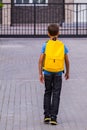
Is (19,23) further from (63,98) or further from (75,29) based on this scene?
(63,98)

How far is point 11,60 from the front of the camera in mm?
16672

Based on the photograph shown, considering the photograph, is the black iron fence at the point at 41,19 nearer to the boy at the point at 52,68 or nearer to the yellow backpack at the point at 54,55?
the boy at the point at 52,68

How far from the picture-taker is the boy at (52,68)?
8297 mm

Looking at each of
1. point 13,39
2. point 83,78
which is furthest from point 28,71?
point 13,39

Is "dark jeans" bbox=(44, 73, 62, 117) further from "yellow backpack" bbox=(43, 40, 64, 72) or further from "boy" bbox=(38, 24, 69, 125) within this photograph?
"yellow backpack" bbox=(43, 40, 64, 72)

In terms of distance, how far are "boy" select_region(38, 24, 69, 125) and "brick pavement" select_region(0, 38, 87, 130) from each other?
0.27m

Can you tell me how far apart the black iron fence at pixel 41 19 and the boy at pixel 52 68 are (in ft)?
53.9

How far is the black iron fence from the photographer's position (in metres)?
25.4

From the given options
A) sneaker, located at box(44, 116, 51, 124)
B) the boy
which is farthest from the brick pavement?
the boy

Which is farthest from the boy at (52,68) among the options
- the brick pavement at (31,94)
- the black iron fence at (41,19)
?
the black iron fence at (41,19)

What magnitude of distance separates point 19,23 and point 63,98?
54.7ft

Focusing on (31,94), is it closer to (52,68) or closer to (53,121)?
(53,121)

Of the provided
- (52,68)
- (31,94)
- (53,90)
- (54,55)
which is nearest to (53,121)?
(53,90)

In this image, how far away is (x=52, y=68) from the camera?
835 cm
